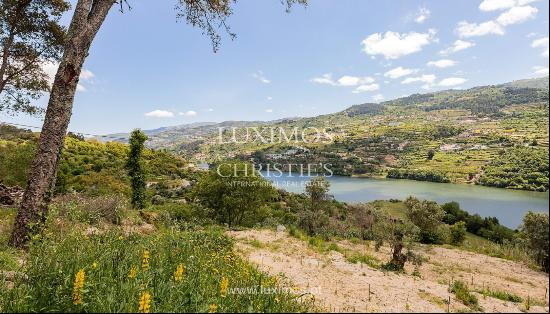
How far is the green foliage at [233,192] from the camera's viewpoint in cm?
2962

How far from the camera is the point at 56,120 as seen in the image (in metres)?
6.76

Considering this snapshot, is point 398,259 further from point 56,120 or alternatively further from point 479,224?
point 479,224

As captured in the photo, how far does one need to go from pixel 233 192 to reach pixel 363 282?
78.8 feet

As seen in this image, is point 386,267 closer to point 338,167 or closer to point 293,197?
point 293,197

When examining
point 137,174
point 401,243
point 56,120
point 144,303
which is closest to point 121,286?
point 144,303

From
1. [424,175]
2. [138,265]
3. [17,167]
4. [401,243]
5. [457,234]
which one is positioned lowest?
[457,234]

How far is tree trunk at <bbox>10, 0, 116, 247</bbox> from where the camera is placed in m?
6.57

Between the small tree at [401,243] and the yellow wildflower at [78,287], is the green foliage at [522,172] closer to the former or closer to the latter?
the small tree at [401,243]

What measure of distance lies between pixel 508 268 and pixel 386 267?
683cm

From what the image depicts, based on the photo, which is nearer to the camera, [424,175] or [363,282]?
[363,282]

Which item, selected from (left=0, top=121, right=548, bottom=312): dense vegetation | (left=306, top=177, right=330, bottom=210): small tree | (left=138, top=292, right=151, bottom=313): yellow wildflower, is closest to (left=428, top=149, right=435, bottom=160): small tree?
(left=306, top=177, right=330, bottom=210): small tree

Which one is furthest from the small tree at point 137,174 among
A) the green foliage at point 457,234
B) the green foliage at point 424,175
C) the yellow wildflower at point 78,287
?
the green foliage at point 424,175

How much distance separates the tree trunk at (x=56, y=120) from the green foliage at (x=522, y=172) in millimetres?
26496

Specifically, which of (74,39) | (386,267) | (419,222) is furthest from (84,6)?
(419,222)
